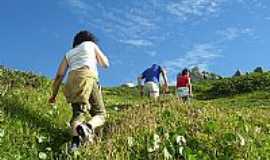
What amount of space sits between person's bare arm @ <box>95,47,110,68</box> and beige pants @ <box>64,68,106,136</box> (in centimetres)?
52

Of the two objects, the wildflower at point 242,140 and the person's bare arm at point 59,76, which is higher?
the person's bare arm at point 59,76

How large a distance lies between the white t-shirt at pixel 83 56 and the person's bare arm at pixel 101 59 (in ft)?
0.31

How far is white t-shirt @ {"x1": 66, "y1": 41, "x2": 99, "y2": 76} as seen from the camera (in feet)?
42.7

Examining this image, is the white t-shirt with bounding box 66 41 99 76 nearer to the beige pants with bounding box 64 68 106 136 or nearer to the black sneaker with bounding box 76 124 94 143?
the beige pants with bounding box 64 68 106 136

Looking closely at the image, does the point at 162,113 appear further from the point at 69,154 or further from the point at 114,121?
the point at 69,154

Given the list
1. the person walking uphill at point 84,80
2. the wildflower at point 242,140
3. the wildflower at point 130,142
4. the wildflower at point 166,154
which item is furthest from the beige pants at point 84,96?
the wildflower at point 242,140

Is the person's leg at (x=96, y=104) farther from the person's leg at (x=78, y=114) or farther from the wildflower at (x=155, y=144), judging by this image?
the wildflower at (x=155, y=144)

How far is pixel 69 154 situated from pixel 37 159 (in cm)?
58

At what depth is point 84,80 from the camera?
41.5ft

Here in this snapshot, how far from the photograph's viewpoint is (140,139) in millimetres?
11156

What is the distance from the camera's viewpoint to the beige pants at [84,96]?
12.4m

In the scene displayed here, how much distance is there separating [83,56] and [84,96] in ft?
3.50

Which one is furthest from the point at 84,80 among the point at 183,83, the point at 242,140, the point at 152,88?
the point at 183,83

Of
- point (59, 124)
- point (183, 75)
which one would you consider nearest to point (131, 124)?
point (59, 124)
